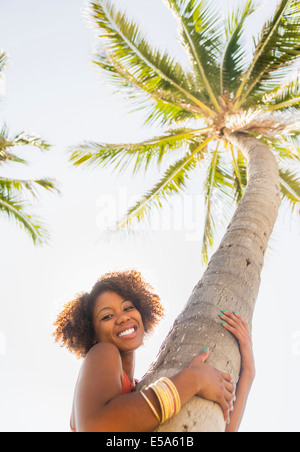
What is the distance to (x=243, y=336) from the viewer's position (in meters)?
2.18

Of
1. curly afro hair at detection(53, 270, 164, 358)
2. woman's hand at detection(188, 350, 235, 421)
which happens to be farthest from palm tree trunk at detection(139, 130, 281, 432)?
curly afro hair at detection(53, 270, 164, 358)

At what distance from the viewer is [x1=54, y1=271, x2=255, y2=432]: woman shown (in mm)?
1574

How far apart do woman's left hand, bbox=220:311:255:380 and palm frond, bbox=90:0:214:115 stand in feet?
17.9

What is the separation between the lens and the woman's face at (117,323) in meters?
2.32

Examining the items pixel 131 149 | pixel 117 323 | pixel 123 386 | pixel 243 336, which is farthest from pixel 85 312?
pixel 131 149

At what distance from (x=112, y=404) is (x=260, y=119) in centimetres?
552

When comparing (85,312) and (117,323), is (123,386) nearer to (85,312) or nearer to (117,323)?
(117,323)

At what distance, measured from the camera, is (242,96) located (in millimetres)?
6789

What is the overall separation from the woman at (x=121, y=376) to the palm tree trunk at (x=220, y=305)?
0.21 feet

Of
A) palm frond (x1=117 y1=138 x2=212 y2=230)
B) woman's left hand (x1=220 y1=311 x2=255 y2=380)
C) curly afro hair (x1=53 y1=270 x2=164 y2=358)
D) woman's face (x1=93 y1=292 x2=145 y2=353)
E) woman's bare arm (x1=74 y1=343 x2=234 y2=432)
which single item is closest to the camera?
woman's bare arm (x1=74 y1=343 x2=234 y2=432)

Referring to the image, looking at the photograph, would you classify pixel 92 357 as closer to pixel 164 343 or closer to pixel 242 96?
pixel 164 343

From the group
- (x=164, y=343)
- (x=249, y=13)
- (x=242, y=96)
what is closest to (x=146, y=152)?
(x=242, y=96)

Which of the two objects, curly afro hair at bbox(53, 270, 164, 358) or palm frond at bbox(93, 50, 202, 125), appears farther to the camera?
palm frond at bbox(93, 50, 202, 125)

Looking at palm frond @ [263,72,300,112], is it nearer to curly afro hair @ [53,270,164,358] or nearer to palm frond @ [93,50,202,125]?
palm frond @ [93,50,202,125]
